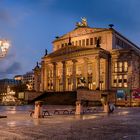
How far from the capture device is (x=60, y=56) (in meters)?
101

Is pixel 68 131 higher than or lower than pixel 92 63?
lower

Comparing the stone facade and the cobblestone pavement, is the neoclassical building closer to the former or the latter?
the stone facade

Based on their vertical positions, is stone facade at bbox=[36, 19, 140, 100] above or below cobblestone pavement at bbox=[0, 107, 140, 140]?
above

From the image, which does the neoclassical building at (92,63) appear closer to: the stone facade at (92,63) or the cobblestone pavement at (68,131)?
the stone facade at (92,63)

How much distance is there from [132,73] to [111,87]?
777 cm

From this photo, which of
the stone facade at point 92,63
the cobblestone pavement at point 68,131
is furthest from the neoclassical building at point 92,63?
the cobblestone pavement at point 68,131

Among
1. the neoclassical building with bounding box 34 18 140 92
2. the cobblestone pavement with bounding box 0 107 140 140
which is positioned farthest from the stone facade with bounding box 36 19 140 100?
the cobblestone pavement with bounding box 0 107 140 140

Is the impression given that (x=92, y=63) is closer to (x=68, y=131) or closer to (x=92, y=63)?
(x=92, y=63)

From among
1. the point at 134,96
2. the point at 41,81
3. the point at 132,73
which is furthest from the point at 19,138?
the point at 41,81

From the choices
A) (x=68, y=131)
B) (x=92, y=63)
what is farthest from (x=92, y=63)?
(x=68, y=131)

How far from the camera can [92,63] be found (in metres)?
97.6

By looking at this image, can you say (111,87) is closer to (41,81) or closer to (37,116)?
(41,81)

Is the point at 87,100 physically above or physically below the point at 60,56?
below

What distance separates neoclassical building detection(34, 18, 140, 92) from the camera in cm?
9231
